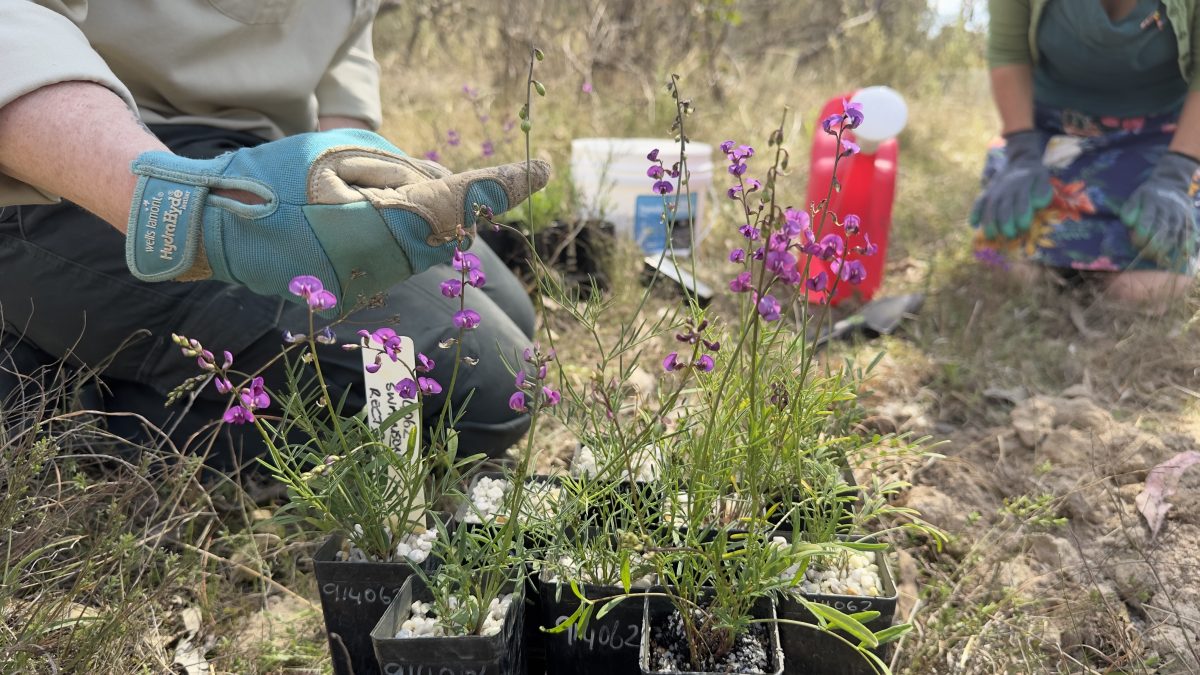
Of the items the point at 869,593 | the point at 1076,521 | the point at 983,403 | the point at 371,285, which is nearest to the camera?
the point at 869,593

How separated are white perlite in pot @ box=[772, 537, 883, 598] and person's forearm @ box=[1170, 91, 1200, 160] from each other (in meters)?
2.24

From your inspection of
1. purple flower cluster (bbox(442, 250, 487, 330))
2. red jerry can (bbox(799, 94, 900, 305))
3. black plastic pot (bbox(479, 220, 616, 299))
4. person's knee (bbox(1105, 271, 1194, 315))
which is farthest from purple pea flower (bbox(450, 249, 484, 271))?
person's knee (bbox(1105, 271, 1194, 315))

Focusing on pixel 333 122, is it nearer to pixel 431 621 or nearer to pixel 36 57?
pixel 36 57

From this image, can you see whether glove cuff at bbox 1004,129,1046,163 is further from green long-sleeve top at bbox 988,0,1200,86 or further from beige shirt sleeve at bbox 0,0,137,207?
beige shirt sleeve at bbox 0,0,137,207

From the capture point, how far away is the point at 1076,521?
5.36 feet

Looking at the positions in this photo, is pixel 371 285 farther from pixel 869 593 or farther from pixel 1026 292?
pixel 1026 292

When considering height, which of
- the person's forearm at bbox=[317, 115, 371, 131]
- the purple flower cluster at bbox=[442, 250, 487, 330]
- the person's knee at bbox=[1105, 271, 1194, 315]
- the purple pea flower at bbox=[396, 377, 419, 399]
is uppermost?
the purple flower cluster at bbox=[442, 250, 487, 330]

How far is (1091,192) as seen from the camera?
2893 millimetres

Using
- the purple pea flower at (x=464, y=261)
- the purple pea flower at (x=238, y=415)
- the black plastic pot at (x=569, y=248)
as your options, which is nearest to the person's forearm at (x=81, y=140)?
the purple pea flower at (x=238, y=415)

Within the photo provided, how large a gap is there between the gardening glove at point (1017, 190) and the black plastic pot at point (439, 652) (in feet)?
8.18

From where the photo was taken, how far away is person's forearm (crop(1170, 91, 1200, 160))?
2.67m

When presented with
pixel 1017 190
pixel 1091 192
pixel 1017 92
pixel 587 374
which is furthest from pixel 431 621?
pixel 1017 92

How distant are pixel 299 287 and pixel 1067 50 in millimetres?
2783

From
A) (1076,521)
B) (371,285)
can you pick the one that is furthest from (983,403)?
(371,285)
